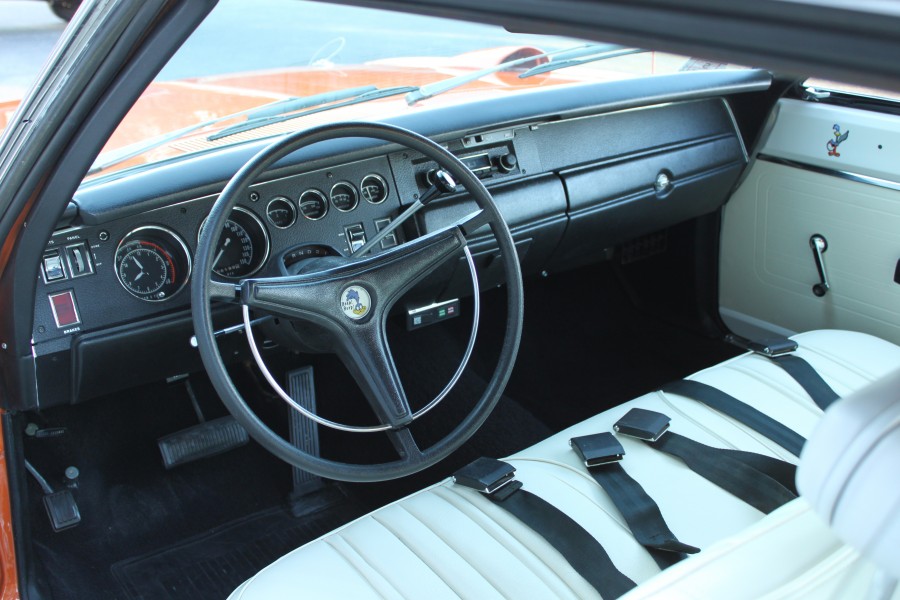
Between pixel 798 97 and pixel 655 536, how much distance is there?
175 centimetres

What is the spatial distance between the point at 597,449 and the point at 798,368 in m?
0.62

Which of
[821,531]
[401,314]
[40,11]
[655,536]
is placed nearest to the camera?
[821,531]

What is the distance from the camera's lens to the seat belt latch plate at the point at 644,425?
1.81 m

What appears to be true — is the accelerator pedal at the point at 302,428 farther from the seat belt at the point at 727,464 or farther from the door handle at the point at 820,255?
the door handle at the point at 820,255

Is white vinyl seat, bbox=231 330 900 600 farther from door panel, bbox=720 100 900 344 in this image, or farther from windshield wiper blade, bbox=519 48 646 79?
windshield wiper blade, bbox=519 48 646 79

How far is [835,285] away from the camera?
104 inches

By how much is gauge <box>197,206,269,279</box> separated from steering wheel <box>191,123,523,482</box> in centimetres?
30

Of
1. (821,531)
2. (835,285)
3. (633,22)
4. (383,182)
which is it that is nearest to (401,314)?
(383,182)

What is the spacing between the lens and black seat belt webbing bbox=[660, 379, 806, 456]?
1803 millimetres

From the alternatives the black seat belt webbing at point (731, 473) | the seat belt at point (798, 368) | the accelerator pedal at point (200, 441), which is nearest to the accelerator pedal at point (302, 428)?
the accelerator pedal at point (200, 441)

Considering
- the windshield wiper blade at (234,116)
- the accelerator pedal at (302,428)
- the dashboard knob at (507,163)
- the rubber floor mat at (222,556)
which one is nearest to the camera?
the windshield wiper blade at (234,116)

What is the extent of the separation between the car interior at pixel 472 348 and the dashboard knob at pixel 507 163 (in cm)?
1

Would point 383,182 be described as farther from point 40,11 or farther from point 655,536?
point 40,11

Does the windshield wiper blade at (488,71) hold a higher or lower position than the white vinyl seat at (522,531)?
higher
